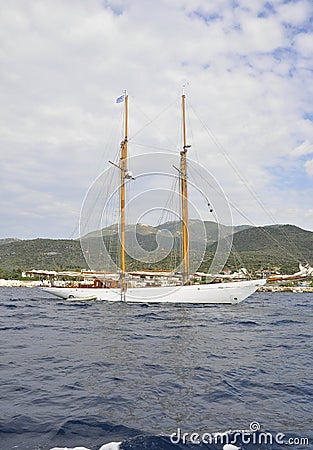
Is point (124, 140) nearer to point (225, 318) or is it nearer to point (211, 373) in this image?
point (225, 318)

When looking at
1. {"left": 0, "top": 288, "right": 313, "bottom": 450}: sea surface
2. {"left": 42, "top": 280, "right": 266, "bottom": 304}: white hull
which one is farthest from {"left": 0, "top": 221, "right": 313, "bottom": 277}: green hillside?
{"left": 0, "top": 288, "right": 313, "bottom": 450}: sea surface

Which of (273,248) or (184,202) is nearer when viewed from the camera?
(184,202)

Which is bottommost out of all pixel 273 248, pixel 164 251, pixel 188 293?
pixel 188 293

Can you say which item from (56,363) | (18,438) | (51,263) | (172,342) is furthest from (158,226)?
(51,263)

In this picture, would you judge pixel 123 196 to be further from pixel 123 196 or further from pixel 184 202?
pixel 184 202

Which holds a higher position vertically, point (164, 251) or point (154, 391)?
point (164, 251)

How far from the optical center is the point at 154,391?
10047 mm

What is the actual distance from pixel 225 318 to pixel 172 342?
12119 millimetres

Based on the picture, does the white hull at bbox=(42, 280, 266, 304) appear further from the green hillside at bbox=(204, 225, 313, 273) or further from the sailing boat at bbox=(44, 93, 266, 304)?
the green hillside at bbox=(204, 225, 313, 273)

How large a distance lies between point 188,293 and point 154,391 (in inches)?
1234

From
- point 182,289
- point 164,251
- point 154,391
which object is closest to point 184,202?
point 164,251

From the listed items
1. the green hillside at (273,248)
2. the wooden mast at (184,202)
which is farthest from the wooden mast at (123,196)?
the green hillside at (273,248)

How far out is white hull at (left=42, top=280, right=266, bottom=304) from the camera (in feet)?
135

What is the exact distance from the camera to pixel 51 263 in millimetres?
113438
